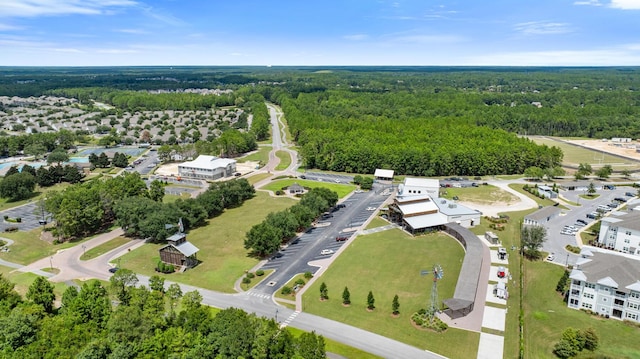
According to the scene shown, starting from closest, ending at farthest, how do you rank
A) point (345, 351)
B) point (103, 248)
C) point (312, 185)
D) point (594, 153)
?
1. point (345, 351)
2. point (103, 248)
3. point (312, 185)
4. point (594, 153)

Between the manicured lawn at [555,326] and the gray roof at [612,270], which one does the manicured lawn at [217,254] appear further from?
the gray roof at [612,270]

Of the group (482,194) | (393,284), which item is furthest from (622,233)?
(393,284)

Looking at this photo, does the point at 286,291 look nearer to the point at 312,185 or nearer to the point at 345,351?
the point at 345,351

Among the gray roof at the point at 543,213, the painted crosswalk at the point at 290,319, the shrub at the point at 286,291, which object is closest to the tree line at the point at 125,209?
the shrub at the point at 286,291

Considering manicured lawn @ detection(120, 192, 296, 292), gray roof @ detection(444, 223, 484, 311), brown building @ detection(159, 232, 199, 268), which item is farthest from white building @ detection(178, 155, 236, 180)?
gray roof @ detection(444, 223, 484, 311)

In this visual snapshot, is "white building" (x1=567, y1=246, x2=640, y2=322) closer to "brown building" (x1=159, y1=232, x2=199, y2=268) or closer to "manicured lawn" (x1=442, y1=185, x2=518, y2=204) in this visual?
"manicured lawn" (x1=442, y1=185, x2=518, y2=204)

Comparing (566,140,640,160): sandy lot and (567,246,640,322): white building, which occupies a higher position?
(567,246,640,322): white building

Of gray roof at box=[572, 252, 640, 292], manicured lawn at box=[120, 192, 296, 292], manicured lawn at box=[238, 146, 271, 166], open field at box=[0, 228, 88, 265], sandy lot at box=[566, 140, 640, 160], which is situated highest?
gray roof at box=[572, 252, 640, 292]

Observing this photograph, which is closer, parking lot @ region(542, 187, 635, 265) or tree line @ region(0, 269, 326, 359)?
tree line @ region(0, 269, 326, 359)
